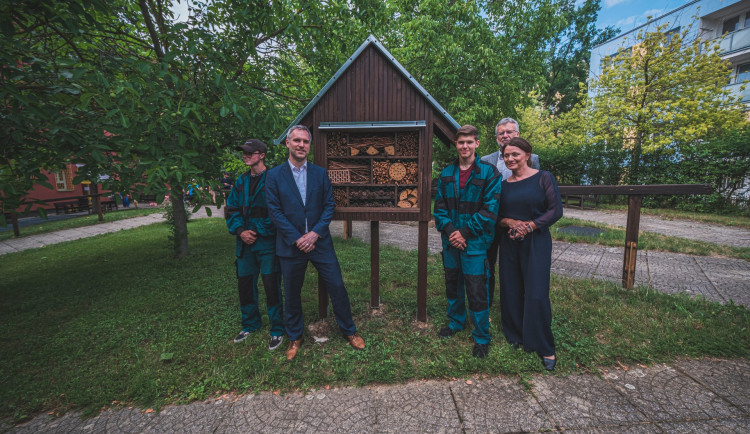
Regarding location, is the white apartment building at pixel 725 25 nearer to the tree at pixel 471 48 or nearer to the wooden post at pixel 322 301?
the tree at pixel 471 48

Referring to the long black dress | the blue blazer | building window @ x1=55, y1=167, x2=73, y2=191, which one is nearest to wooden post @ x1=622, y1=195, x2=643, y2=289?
the long black dress

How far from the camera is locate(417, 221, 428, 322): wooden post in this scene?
362 centimetres

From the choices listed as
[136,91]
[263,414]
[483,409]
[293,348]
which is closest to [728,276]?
[483,409]

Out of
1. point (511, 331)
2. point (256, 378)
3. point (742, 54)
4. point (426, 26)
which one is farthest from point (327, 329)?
point (742, 54)

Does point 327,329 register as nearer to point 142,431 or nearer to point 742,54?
point 142,431

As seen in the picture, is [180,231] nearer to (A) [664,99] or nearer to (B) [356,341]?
(B) [356,341]

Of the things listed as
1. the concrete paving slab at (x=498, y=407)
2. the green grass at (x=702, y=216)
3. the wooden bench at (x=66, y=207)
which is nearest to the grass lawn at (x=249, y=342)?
the concrete paving slab at (x=498, y=407)

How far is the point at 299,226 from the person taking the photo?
317 cm

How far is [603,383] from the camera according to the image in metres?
2.61

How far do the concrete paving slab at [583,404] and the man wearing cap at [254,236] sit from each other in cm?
258

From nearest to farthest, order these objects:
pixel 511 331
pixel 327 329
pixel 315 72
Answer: pixel 511 331, pixel 327 329, pixel 315 72

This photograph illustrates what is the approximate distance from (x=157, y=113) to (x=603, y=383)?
5.40 m

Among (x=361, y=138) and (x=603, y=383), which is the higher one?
(x=361, y=138)

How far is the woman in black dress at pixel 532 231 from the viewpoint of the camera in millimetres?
2852
